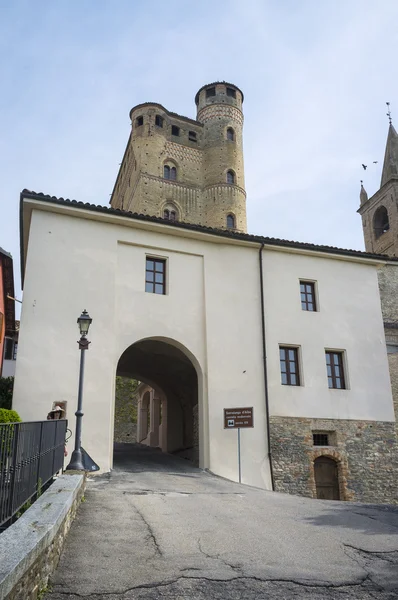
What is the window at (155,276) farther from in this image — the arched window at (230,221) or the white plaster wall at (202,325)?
the arched window at (230,221)

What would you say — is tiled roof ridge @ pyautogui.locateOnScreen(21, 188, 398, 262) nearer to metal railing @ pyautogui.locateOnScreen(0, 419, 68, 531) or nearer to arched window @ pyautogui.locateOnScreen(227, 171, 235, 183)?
metal railing @ pyautogui.locateOnScreen(0, 419, 68, 531)

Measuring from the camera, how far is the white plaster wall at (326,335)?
57.3 feet

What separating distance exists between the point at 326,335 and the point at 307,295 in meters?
1.67

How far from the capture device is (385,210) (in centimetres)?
4647

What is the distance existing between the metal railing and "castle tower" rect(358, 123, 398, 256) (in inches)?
1561

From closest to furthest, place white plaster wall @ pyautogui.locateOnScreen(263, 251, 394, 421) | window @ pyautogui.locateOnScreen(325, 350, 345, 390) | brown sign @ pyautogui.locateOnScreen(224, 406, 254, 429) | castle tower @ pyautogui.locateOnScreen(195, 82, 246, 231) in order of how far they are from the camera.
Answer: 1. brown sign @ pyautogui.locateOnScreen(224, 406, 254, 429)
2. white plaster wall @ pyautogui.locateOnScreen(263, 251, 394, 421)
3. window @ pyautogui.locateOnScreen(325, 350, 345, 390)
4. castle tower @ pyautogui.locateOnScreen(195, 82, 246, 231)

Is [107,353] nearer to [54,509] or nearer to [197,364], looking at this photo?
[197,364]

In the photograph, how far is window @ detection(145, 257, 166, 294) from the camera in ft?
55.3

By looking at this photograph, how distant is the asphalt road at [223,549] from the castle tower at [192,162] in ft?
107

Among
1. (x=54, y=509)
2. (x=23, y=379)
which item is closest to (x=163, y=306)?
(x=23, y=379)

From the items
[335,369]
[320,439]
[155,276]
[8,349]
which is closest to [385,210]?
[335,369]

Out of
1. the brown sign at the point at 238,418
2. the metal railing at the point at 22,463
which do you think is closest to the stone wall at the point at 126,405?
the brown sign at the point at 238,418

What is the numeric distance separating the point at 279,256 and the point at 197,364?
539cm

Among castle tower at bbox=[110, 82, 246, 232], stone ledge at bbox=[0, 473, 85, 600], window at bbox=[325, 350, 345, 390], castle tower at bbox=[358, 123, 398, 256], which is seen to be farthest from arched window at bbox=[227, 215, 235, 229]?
stone ledge at bbox=[0, 473, 85, 600]
